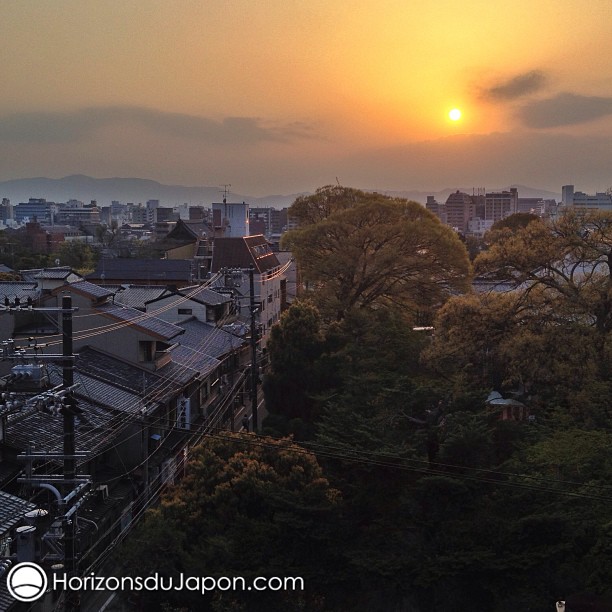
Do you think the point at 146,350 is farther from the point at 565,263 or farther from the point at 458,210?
the point at 458,210

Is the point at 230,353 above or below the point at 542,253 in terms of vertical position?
below

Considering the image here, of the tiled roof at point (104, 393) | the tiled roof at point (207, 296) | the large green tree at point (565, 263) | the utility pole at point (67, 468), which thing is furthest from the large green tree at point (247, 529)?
the tiled roof at point (207, 296)

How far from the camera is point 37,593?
9.91 m

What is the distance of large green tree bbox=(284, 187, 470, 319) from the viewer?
31750 mm

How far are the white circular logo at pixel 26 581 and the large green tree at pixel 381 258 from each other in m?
22.7

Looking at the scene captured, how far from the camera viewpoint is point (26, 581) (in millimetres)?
9758

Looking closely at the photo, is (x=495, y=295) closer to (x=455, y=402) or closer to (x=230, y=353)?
(x=455, y=402)

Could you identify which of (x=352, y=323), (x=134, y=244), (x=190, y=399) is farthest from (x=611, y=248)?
(x=134, y=244)

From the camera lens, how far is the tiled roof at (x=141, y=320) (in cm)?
2133

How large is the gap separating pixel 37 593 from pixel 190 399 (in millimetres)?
12920

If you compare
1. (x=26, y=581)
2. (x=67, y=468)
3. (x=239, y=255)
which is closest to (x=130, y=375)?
(x=67, y=468)

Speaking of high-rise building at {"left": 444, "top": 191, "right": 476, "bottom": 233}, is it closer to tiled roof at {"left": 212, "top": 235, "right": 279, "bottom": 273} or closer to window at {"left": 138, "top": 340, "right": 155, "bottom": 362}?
tiled roof at {"left": 212, "top": 235, "right": 279, "bottom": 273}

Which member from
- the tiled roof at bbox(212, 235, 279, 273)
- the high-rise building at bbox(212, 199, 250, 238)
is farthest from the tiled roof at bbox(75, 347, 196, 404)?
the high-rise building at bbox(212, 199, 250, 238)

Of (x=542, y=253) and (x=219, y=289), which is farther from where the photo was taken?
(x=219, y=289)
